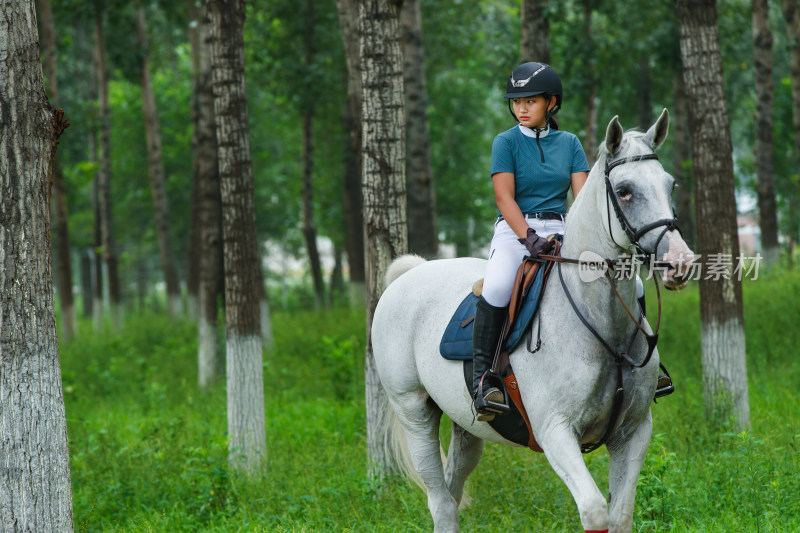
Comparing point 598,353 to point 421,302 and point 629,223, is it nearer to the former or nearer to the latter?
point 629,223

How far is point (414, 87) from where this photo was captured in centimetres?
1338

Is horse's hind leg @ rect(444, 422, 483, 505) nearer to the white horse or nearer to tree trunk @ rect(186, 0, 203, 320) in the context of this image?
the white horse

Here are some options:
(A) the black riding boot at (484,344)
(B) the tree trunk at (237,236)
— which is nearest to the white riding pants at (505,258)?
(A) the black riding boot at (484,344)

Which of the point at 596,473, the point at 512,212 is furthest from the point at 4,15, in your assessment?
the point at 596,473

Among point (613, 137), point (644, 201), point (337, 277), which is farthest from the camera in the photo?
point (337, 277)

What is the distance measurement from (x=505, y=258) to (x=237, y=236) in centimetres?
401

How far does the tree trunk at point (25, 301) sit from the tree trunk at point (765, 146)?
14.0 meters

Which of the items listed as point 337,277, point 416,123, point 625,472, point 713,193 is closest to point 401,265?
point 625,472

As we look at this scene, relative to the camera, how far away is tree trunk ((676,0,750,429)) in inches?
303

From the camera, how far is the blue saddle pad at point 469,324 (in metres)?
4.55

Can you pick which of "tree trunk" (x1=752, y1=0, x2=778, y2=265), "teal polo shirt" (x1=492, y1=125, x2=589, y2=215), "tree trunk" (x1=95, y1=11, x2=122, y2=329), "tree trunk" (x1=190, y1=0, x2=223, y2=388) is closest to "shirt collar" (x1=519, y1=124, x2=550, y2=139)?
"teal polo shirt" (x1=492, y1=125, x2=589, y2=215)

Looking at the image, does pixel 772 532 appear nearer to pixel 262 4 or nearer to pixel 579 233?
pixel 579 233

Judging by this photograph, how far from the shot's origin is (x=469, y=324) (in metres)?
5.01

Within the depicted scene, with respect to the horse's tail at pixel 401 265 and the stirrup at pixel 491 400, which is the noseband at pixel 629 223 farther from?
the horse's tail at pixel 401 265
